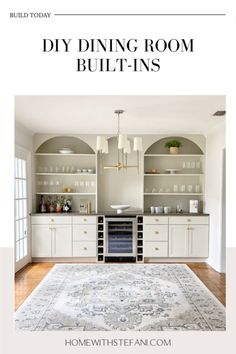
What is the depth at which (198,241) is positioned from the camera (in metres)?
5.46

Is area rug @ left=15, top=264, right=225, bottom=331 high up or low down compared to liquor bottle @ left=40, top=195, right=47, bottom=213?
down

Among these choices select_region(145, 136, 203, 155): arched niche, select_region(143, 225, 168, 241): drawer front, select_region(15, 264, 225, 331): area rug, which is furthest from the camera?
select_region(145, 136, 203, 155): arched niche

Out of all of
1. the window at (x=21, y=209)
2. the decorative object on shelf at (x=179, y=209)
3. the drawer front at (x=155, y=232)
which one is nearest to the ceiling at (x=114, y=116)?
the window at (x=21, y=209)

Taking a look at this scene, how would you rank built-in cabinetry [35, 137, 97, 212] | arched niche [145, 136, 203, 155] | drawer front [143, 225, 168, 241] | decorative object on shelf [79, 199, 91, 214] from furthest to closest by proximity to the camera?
arched niche [145, 136, 203, 155] < built-in cabinetry [35, 137, 97, 212] < decorative object on shelf [79, 199, 91, 214] < drawer front [143, 225, 168, 241]

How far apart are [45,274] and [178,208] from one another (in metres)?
2.60

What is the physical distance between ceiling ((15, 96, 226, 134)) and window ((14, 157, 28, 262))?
2.27 feet

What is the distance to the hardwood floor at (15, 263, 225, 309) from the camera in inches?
151

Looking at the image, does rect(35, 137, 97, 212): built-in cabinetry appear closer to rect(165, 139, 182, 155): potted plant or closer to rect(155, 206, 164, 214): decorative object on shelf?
rect(155, 206, 164, 214): decorative object on shelf

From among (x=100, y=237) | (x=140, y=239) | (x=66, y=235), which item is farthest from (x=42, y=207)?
(x=140, y=239)

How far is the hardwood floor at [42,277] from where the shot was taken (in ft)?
12.6

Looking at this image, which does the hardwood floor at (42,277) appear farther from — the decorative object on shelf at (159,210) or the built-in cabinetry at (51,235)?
the decorative object on shelf at (159,210)

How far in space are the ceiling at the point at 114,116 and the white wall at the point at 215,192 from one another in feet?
0.73

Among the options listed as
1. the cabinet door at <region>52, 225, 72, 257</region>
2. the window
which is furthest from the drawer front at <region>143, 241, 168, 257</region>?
the window

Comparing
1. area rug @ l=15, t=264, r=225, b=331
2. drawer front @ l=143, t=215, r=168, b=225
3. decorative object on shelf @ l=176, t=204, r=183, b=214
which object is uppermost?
decorative object on shelf @ l=176, t=204, r=183, b=214
